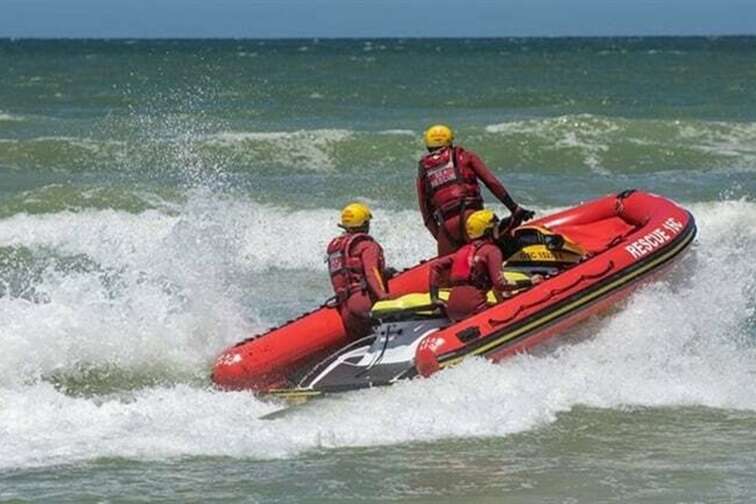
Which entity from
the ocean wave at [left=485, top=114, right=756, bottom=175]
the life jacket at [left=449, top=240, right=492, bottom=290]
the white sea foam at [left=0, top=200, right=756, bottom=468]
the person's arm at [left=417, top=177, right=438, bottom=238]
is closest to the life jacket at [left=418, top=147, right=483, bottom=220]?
the person's arm at [left=417, top=177, right=438, bottom=238]

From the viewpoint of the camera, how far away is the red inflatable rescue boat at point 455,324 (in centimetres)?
973

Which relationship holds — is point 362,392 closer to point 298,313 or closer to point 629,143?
point 298,313

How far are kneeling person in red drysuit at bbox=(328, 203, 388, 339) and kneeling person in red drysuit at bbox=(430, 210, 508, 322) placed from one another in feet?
1.12

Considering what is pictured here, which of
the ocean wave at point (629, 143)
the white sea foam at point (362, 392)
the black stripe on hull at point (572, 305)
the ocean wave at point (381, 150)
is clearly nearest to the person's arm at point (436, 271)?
the black stripe on hull at point (572, 305)

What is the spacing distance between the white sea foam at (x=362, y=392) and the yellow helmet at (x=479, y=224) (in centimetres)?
77

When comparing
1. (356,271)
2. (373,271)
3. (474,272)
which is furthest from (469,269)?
(356,271)

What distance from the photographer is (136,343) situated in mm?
11164

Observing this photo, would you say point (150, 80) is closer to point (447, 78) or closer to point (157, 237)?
point (447, 78)

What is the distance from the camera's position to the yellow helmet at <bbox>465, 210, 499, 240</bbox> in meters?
9.93

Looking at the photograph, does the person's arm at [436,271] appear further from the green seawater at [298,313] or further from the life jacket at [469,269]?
the green seawater at [298,313]

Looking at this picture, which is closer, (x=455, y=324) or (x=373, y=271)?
(x=455, y=324)

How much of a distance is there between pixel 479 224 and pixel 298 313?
346 centimetres

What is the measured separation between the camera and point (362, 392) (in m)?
9.54

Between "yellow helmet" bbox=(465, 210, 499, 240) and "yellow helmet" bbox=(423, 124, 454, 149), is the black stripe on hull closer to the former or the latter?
"yellow helmet" bbox=(465, 210, 499, 240)
